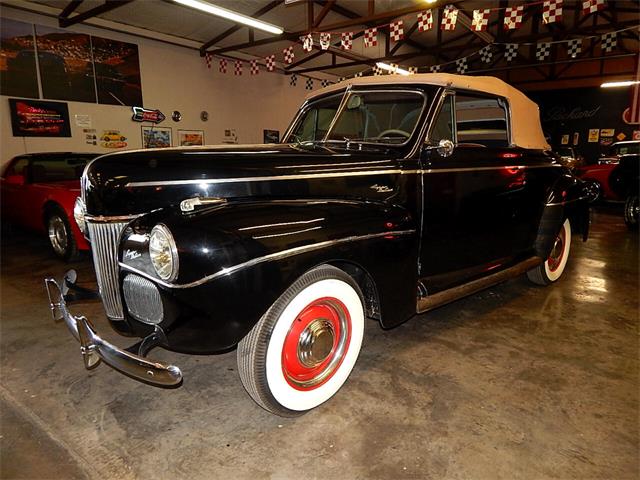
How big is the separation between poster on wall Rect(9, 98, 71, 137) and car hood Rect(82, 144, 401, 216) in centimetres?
783

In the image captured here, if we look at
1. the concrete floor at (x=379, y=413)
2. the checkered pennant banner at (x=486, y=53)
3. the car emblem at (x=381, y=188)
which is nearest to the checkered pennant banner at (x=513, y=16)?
the checkered pennant banner at (x=486, y=53)

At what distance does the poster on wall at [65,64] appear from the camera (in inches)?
323

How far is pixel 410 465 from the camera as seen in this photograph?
68.8 inches

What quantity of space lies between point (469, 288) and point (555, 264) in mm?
1879

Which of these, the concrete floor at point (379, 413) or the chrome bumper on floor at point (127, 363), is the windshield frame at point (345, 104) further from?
the chrome bumper on floor at point (127, 363)

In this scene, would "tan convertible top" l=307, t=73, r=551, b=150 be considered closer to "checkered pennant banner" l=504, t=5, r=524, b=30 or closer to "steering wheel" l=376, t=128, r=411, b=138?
"steering wheel" l=376, t=128, r=411, b=138

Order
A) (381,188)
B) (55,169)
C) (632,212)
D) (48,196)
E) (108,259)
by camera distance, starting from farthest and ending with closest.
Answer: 1. (632,212)
2. (55,169)
3. (48,196)
4. (381,188)
5. (108,259)

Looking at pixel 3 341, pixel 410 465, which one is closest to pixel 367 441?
pixel 410 465

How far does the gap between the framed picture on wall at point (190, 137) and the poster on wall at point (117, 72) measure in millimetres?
1352

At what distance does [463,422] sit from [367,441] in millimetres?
516

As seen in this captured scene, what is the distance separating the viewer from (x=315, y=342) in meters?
2.05

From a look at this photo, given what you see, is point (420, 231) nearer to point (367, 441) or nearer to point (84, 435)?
point (367, 441)

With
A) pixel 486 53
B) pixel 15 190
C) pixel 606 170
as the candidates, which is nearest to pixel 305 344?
pixel 15 190

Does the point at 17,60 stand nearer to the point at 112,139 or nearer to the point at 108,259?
the point at 112,139
